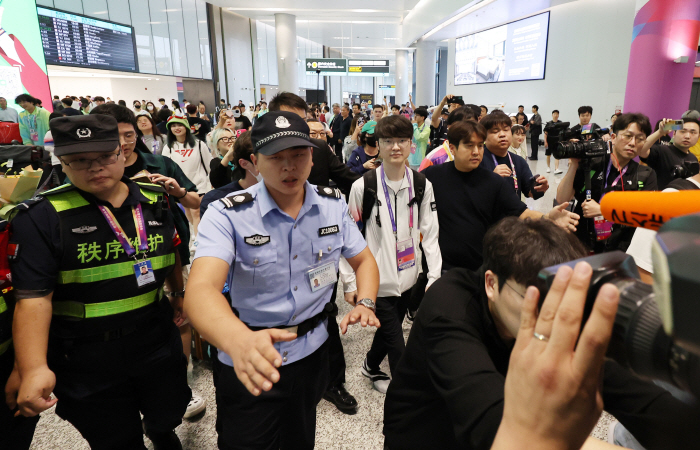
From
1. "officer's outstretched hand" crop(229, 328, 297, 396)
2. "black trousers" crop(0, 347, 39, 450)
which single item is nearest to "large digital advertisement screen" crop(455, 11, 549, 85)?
"officer's outstretched hand" crop(229, 328, 297, 396)

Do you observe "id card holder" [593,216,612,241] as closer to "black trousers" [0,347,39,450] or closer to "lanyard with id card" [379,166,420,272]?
"lanyard with id card" [379,166,420,272]

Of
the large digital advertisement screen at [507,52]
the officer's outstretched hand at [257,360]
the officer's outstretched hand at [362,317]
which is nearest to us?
the officer's outstretched hand at [257,360]

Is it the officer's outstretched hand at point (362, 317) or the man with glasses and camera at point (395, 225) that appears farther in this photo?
the man with glasses and camera at point (395, 225)

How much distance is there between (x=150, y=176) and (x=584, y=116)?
8.66 meters

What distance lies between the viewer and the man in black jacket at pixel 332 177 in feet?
8.15

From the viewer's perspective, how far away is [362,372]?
9.34ft

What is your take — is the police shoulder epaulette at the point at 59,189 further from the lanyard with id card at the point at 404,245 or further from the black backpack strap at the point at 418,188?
the black backpack strap at the point at 418,188

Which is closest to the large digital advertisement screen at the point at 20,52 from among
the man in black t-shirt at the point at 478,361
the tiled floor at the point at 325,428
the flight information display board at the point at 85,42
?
the flight information display board at the point at 85,42

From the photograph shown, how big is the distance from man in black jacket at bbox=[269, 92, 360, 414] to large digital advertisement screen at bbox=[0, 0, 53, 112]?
8.85 meters

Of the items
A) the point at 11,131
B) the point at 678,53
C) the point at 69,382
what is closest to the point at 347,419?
the point at 69,382

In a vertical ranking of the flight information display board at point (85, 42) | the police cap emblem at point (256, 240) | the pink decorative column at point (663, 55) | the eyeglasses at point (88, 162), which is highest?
the flight information display board at point (85, 42)

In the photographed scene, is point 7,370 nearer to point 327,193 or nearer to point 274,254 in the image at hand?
point 274,254

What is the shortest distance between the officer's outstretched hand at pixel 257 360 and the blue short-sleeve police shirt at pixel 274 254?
19.0 inches

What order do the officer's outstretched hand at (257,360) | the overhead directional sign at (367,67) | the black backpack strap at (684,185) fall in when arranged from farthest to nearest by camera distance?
1. the overhead directional sign at (367,67)
2. the black backpack strap at (684,185)
3. the officer's outstretched hand at (257,360)
